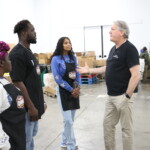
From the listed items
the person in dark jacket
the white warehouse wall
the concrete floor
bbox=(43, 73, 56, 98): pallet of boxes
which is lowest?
the concrete floor

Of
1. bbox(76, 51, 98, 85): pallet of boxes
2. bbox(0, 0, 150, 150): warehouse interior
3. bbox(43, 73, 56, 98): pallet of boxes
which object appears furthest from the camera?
bbox(76, 51, 98, 85): pallet of boxes

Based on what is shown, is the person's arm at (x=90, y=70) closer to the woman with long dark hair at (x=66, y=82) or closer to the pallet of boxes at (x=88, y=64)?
the woman with long dark hair at (x=66, y=82)

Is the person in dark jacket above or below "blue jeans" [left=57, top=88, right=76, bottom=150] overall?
above

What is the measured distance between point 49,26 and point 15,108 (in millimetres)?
11171

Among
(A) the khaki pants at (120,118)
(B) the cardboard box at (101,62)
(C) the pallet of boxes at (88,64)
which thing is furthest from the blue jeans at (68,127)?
(B) the cardboard box at (101,62)

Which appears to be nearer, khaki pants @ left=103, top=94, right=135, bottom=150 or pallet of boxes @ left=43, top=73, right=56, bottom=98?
khaki pants @ left=103, top=94, right=135, bottom=150

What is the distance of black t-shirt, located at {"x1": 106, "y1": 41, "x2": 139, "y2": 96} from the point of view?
2342 mm

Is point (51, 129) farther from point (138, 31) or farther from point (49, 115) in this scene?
point (138, 31)

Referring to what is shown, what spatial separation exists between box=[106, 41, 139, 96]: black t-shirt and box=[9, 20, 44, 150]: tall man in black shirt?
0.81 m

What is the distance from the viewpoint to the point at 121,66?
7.93 ft

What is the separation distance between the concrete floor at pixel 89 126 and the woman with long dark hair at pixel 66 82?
1.91 feet

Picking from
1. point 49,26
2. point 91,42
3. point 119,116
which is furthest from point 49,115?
point 49,26

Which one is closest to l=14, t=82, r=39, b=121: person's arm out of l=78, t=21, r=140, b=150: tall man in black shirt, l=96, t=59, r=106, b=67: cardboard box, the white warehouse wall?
l=78, t=21, r=140, b=150: tall man in black shirt

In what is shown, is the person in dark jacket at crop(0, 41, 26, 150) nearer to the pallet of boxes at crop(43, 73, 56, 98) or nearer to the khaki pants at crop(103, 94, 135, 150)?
the khaki pants at crop(103, 94, 135, 150)
